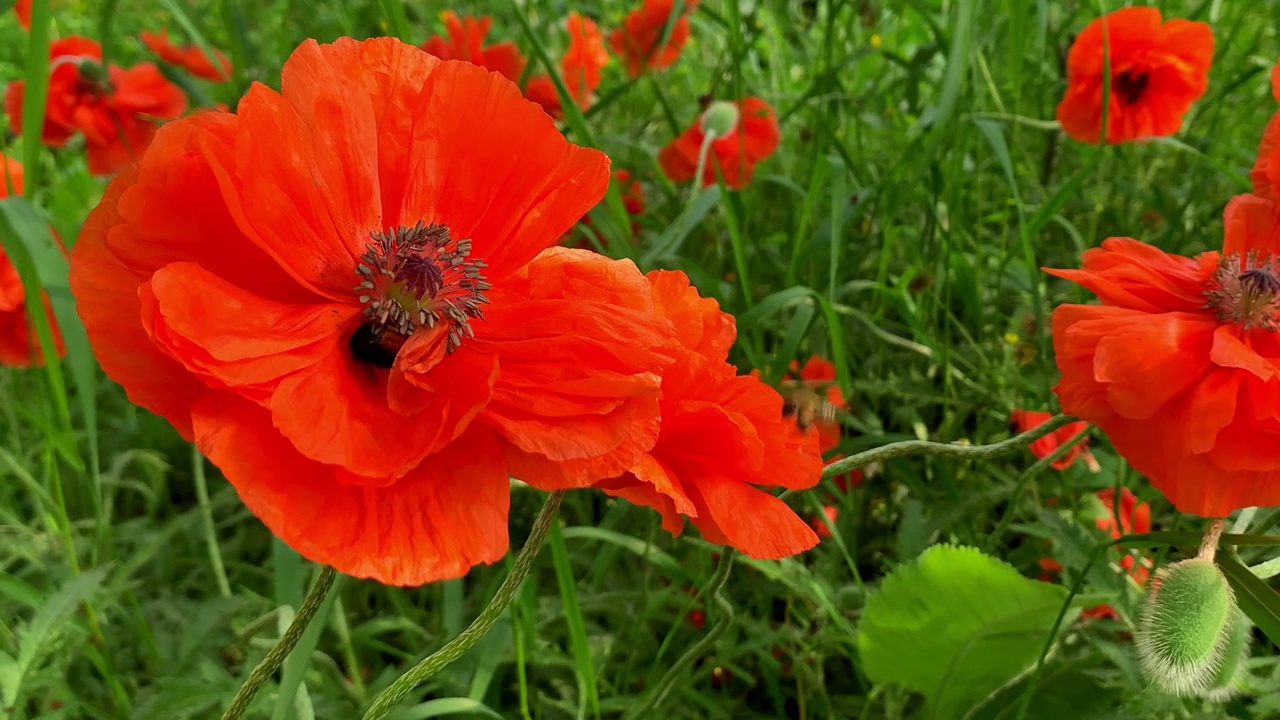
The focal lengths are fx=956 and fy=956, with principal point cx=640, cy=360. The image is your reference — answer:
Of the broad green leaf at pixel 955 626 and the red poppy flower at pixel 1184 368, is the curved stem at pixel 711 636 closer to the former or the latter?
the broad green leaf at pixel 955 626

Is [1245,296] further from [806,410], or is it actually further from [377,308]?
[377,308]

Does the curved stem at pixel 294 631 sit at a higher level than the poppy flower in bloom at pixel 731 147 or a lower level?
higher

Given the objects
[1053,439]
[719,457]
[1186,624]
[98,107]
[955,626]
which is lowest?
[1053,439]

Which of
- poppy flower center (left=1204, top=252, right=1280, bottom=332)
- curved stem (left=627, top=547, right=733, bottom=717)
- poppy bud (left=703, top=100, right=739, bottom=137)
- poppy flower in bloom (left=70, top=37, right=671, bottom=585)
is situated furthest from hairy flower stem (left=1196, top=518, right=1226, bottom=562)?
poppy bud (left=703, top=100, right=739, bottom=137)

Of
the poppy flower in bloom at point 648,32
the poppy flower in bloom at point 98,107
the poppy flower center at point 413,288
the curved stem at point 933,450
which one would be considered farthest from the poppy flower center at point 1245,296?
the poppy flower in bloom at point 98,107

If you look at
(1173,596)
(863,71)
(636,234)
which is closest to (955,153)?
(636,234)

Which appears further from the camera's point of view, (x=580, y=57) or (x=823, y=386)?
(x=580, y=57)

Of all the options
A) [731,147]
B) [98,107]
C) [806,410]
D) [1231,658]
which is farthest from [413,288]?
[731,147]
